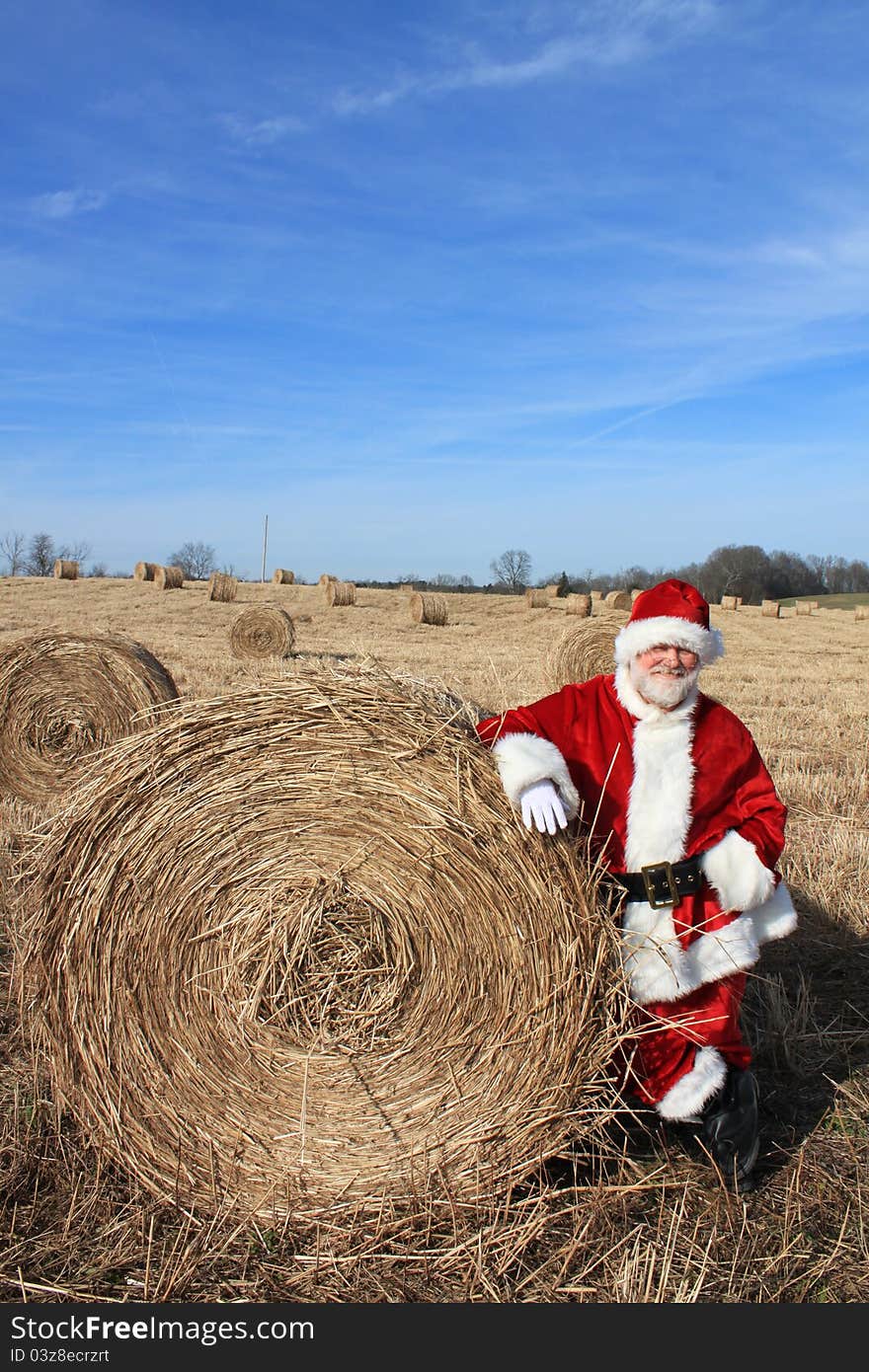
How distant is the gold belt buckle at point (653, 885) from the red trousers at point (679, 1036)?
0.97 ft

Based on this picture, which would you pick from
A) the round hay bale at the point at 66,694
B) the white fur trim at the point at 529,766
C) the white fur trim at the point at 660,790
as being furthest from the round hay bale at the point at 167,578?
the white fur trim at the point at 529,766

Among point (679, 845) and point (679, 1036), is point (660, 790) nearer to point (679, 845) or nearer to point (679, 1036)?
point (679, 845)

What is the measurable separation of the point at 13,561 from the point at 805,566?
53487mm

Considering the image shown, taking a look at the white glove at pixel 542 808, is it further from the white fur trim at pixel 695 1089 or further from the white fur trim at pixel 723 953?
the white fur trim at pixel 695 1089

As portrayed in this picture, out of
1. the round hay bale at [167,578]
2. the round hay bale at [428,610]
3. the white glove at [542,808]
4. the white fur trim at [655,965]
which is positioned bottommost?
the white fur trim at [655,965]

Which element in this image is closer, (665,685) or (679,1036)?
(679,1036)

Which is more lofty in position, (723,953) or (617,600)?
(617,600)

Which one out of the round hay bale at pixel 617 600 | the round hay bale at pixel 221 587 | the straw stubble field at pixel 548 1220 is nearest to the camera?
the straw stubble field at pixel 548 1220

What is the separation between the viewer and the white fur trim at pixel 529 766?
2797 millimetres

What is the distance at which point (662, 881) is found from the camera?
3035mm

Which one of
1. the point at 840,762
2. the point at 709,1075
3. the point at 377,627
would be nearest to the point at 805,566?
the point at 377,627

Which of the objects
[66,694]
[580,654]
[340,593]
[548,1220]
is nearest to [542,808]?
[548,1220]

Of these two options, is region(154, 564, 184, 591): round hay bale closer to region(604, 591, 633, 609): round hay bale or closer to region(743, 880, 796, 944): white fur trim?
region(604, 591, 633, 609): round hay bale

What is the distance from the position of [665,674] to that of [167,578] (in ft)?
112
